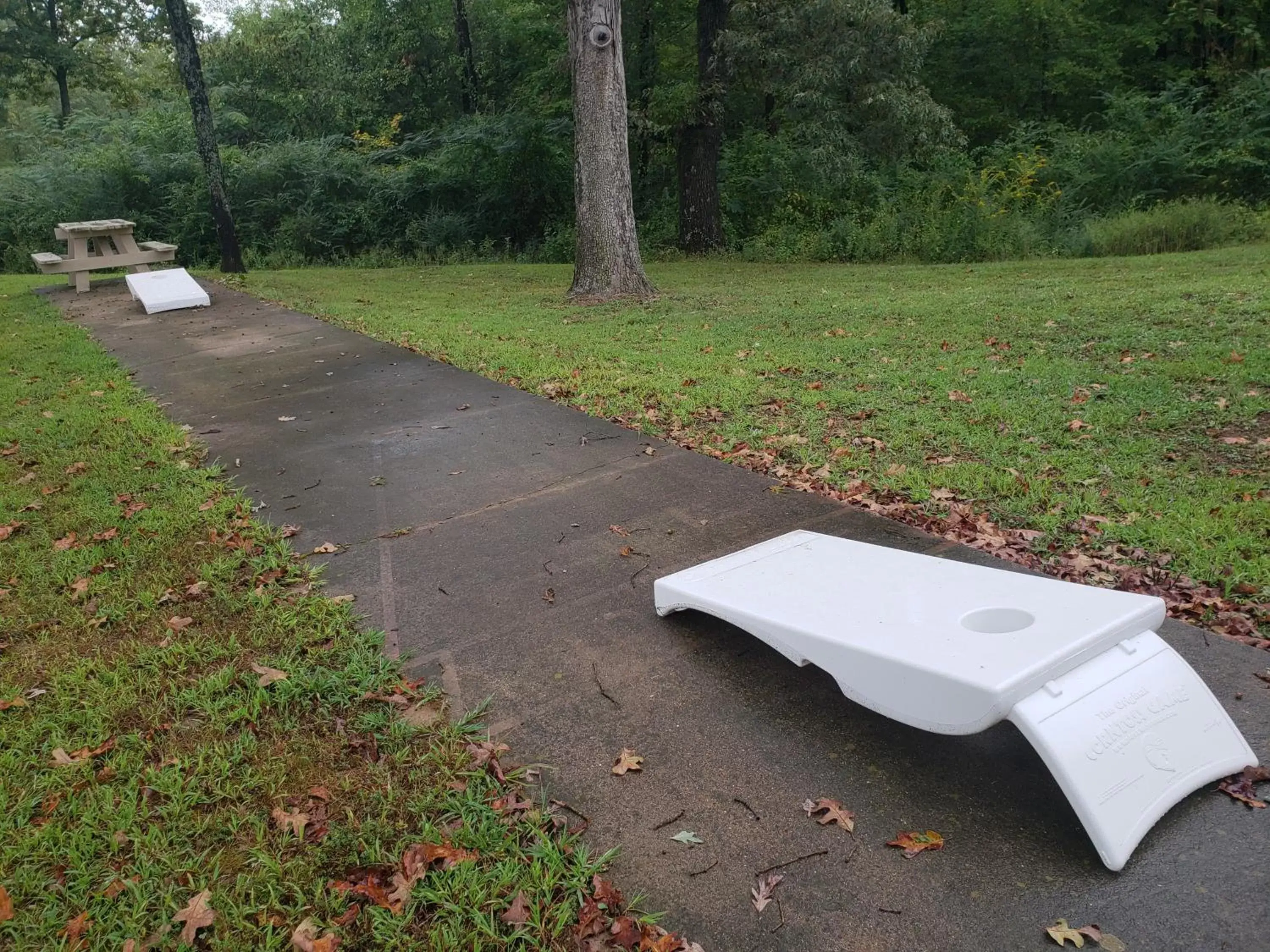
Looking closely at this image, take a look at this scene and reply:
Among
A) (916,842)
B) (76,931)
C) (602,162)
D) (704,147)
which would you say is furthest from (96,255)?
(916,842)

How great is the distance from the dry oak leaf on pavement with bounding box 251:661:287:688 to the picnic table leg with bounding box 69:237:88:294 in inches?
466

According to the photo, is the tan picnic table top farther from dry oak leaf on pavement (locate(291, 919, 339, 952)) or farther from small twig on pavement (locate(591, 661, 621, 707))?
dry oak leaf on pavement (locate(291, 919, 339, 952))

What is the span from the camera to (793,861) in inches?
85.7

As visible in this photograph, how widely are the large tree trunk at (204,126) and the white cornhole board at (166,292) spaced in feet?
9.90

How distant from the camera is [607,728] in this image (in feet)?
8.91

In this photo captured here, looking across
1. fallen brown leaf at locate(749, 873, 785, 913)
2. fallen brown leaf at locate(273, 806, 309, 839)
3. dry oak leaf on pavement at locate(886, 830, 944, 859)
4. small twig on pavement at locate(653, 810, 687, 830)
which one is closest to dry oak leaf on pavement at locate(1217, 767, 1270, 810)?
dry oak leaf on pavement at locate(886, 830, 944, 859)

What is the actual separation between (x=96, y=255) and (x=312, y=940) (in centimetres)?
1456

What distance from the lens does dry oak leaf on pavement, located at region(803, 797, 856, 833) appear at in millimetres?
2279

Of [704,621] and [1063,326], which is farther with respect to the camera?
[1063,326]

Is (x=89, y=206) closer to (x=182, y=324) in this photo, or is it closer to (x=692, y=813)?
(x=182, y=324)

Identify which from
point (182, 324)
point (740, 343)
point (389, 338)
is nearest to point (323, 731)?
point (740, 343)

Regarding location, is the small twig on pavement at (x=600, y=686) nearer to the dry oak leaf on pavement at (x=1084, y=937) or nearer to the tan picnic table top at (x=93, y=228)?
the dry oak leaf on pavement at (x=1084, y=937)

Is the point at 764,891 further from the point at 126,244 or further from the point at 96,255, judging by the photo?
the point at 96,255

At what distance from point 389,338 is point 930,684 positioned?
25.0 ft
